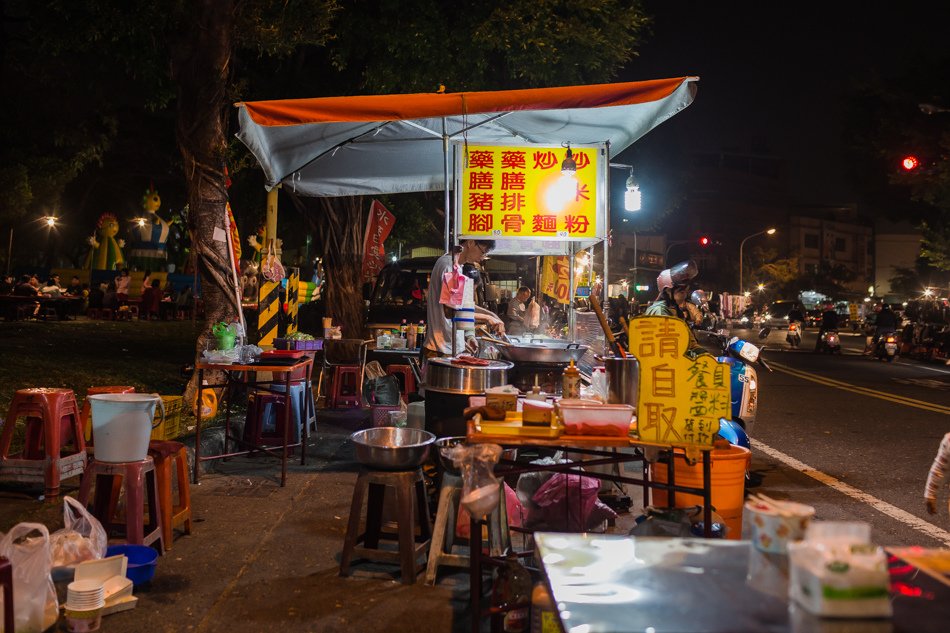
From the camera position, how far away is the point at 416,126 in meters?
7.88

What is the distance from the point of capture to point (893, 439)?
29.6ft

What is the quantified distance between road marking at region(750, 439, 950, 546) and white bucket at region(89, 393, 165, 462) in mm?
5819

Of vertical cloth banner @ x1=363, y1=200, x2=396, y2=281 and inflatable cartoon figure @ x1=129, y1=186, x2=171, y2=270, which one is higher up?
inflatable cartoon figure @ x1=129, y1=186, x2=171, y2=270

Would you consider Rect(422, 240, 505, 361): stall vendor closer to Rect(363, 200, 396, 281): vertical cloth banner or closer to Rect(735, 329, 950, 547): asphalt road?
Rect(735, 329, 950, 547): asphalt road

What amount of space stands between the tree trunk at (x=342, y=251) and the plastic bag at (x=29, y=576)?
1301 centimetres

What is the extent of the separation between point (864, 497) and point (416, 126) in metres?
6.00

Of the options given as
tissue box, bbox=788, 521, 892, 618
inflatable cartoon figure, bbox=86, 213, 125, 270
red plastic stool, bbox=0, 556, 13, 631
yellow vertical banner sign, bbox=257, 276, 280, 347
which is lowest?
red plastic stool, bbox=0, 556, 13, 631

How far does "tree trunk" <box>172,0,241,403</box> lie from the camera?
8938 mm

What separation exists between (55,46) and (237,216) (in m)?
7.82

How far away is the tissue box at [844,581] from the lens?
1.59m

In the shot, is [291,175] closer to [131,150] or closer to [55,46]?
[55,46]

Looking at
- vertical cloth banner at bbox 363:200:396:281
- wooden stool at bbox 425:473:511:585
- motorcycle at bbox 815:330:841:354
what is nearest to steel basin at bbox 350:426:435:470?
wooden stool at bbox 425:473:511:585

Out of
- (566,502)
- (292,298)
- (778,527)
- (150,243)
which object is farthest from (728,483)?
(150,243)

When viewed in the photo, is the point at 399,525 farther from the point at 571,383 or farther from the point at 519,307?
the point at 519,307
